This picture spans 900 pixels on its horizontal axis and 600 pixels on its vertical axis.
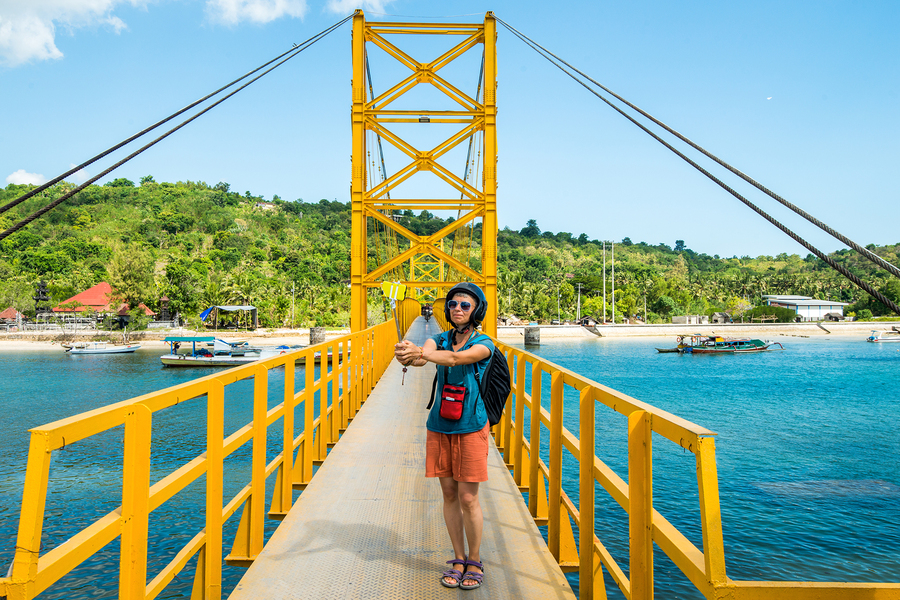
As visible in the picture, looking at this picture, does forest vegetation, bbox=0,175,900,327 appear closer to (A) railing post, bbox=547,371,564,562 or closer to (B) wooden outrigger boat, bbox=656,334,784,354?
(B) wooden outrigger boat, bbox=656,334,784,354

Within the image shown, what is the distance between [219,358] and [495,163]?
100 feet

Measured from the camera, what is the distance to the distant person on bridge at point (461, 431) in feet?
9.11

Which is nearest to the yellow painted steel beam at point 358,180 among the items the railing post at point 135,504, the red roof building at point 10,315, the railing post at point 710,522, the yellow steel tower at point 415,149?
the yellow steel tower at point 415,149

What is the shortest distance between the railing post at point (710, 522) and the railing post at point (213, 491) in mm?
2181

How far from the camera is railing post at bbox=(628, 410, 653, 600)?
6.95 ft

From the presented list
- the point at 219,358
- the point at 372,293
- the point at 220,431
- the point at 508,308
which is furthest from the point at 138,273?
the point at 220,431

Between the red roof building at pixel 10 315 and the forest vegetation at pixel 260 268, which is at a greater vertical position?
the forest vegetation at pixel 260 268

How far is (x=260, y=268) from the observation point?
280 ft

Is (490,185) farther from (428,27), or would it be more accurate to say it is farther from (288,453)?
(288,453)

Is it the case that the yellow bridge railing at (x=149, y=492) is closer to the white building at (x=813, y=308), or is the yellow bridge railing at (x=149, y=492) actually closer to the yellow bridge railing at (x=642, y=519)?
the yellow bridge railing at (x=642, y=519)

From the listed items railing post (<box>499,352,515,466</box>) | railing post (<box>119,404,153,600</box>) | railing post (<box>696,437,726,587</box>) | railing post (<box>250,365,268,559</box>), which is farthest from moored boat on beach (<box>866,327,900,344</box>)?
Answer: railing post (<box>119,404,153,600</box>)

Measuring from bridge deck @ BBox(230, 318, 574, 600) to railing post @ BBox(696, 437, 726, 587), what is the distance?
4.69 ft

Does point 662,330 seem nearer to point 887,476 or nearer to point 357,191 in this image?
point 887,476

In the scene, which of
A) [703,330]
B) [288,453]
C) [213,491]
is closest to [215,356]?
[288,453]
